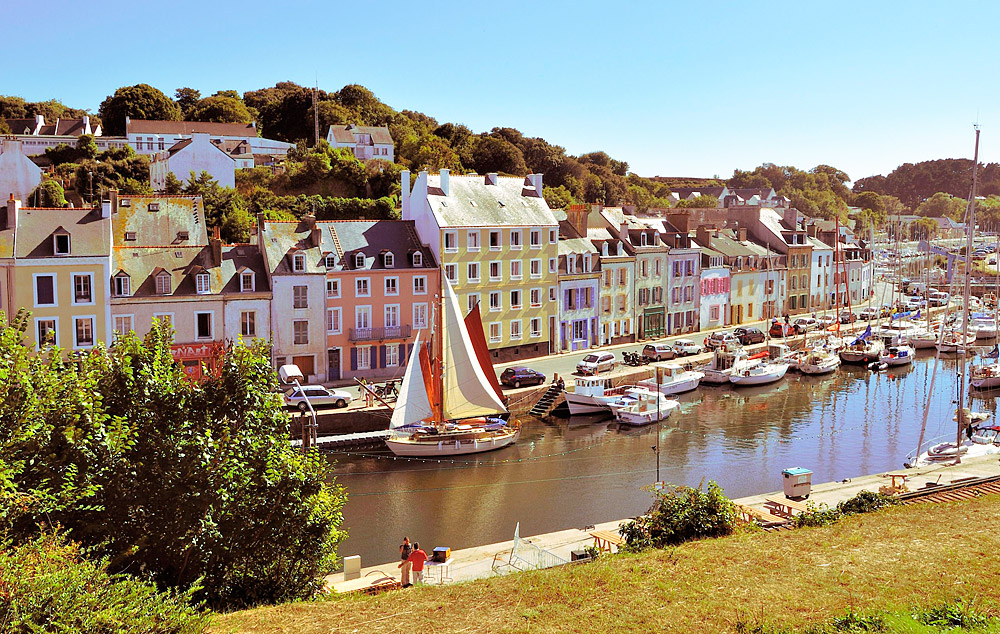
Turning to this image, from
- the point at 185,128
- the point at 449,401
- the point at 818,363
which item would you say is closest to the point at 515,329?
the point at 449,401

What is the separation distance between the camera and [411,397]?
37.4 m

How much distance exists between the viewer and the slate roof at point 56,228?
3831 centimetres

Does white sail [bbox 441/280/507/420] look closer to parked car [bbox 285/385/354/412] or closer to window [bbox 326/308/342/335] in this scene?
parked car [bbox 285/385/354/412]

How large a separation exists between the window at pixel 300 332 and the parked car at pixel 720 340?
28527 millimetres

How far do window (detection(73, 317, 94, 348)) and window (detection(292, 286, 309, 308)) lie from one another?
9.62 metres

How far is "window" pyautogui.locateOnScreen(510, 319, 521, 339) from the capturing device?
52.1m

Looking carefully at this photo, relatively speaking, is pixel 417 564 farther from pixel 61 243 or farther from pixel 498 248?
pixel 498 248

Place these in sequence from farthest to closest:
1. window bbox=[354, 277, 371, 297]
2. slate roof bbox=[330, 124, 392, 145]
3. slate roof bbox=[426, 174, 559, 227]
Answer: slate roof bbox=[330, 124, 392, 145] → slate roof bbox=[426, 174, 559, 227] → window bbox=[354, 277, 371, 297]

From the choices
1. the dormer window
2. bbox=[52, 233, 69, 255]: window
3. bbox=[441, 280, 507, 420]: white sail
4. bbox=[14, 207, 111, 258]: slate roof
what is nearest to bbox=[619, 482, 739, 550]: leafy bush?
Result: bbox=[441, 280, 507, 420]: white sail

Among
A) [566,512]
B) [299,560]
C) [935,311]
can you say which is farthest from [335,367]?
[935,311]

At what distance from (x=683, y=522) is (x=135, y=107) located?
88.6m

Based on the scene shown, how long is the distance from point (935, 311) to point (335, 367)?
64.3 m

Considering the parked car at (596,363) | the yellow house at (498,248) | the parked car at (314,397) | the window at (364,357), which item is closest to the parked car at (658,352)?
the parked car at (596,363)

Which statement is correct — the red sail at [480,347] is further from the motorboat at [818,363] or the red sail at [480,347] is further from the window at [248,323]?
the motorboat at [818,363]
